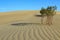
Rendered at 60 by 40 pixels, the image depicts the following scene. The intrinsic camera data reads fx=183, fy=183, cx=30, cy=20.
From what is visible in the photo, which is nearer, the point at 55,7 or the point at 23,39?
the point at 23,39

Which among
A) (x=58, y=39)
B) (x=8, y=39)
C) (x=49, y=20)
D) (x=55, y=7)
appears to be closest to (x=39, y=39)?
(x=58, y=39)

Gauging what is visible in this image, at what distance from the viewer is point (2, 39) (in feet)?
31.4

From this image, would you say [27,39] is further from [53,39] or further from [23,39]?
[53,39]

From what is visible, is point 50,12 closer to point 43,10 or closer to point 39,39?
point 43,10

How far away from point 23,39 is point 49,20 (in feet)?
55.0

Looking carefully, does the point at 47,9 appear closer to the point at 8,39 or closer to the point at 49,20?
the point at 49,20

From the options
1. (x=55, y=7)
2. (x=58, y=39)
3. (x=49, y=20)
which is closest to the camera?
(x=58, y=39)

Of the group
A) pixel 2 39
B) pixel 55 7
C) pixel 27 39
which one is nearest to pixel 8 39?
pixel 2 39

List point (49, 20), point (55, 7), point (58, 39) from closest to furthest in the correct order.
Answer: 1. point (58, 39)
2. point (55, 7)
3. point (49, 20)

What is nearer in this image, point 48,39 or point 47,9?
point 48,39

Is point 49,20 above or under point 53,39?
under

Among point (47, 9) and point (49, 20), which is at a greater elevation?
point (47, 9)

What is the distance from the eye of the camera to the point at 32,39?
30.8ft

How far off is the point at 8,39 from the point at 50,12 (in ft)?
51.0
